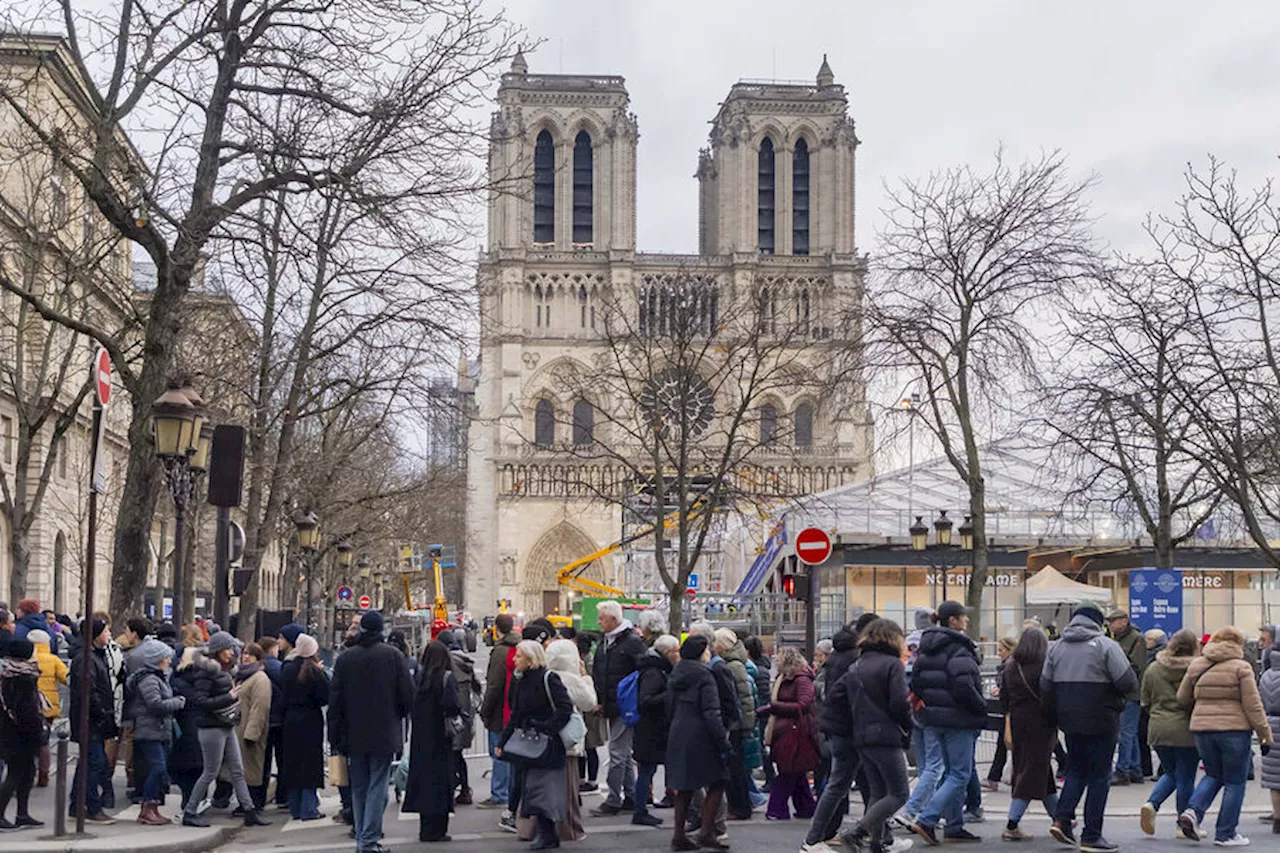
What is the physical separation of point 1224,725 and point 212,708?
7728mm

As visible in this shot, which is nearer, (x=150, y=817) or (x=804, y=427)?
(x=150, y=817)

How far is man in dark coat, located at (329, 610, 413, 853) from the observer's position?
12281 mm

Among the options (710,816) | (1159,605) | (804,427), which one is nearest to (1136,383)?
(1159,605)

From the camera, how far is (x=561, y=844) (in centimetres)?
1284

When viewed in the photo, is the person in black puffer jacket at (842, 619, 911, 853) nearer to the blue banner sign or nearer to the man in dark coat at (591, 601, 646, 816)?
the man in dark coat at (591, 601, 646, 816)

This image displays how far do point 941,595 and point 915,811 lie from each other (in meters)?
28.7

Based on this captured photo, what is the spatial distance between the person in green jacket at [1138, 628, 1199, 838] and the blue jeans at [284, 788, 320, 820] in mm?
6772

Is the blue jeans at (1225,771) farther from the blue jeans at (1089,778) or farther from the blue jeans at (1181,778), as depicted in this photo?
the blue jeans at (1089,778)

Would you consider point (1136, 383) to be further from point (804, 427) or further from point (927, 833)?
point (804, 427)

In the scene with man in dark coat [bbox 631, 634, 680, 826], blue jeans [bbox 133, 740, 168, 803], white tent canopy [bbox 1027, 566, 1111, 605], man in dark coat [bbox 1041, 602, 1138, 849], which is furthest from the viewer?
white tent canopy [bbox 1027, 566, 1111, 605]

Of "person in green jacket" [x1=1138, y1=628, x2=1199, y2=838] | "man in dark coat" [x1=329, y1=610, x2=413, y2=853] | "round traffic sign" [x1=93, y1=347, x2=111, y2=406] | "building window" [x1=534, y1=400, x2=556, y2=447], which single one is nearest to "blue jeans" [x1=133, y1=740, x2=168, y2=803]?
"man in dark coat" [x1=329, y1=610, x2=413, y2=853]

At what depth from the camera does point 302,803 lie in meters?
14.8

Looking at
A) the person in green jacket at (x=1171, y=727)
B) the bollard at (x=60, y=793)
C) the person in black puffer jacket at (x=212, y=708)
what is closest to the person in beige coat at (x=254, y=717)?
the person in black puffer jacket at (x=212, y=708)

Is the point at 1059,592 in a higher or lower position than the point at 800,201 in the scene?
lower
